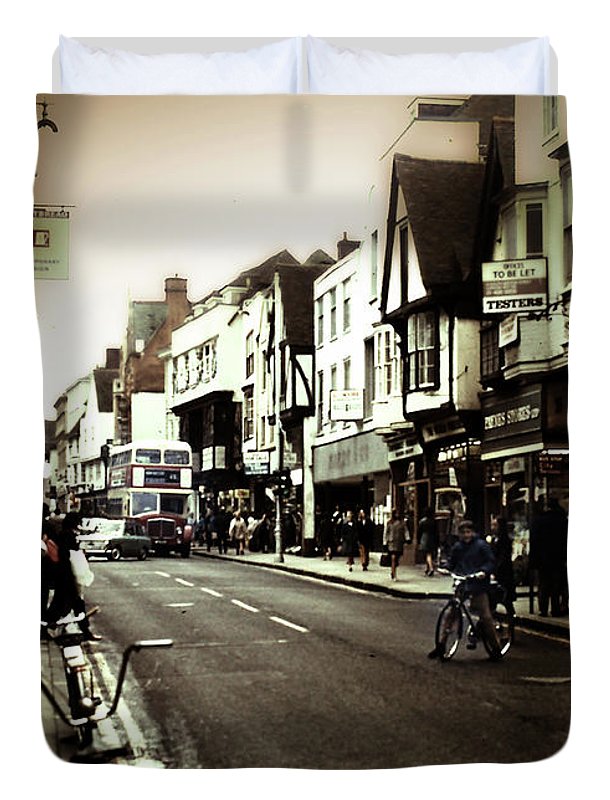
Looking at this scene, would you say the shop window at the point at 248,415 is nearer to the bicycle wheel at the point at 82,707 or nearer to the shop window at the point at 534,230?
the bicycle wheel at the point at 82,707

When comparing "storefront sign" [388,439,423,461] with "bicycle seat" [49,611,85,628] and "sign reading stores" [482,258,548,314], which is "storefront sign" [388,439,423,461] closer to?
"sign reading stores" [482,258,548,314]

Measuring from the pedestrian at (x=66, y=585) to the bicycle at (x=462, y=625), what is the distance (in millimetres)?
1623

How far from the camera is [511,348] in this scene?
623cm

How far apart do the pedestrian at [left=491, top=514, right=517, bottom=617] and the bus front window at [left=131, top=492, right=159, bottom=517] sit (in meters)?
1.63

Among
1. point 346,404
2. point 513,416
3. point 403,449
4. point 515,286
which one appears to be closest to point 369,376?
point 346,404

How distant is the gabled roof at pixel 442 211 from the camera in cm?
619

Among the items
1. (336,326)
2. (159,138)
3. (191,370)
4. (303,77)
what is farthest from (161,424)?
(303,77)

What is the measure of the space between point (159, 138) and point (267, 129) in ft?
1.64

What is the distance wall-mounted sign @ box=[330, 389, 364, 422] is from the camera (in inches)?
252

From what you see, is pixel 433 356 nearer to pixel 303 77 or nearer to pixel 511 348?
pixel 511 348

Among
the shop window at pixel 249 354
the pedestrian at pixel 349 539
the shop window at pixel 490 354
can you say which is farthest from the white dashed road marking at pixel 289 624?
the shop window at pixel 490 354

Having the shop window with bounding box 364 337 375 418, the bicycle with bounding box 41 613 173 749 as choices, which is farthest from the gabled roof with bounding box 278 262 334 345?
the bicycle with bounding box 41 613 173 749

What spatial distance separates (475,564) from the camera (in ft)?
20.6

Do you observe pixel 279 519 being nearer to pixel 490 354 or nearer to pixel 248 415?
pixel 248 415
